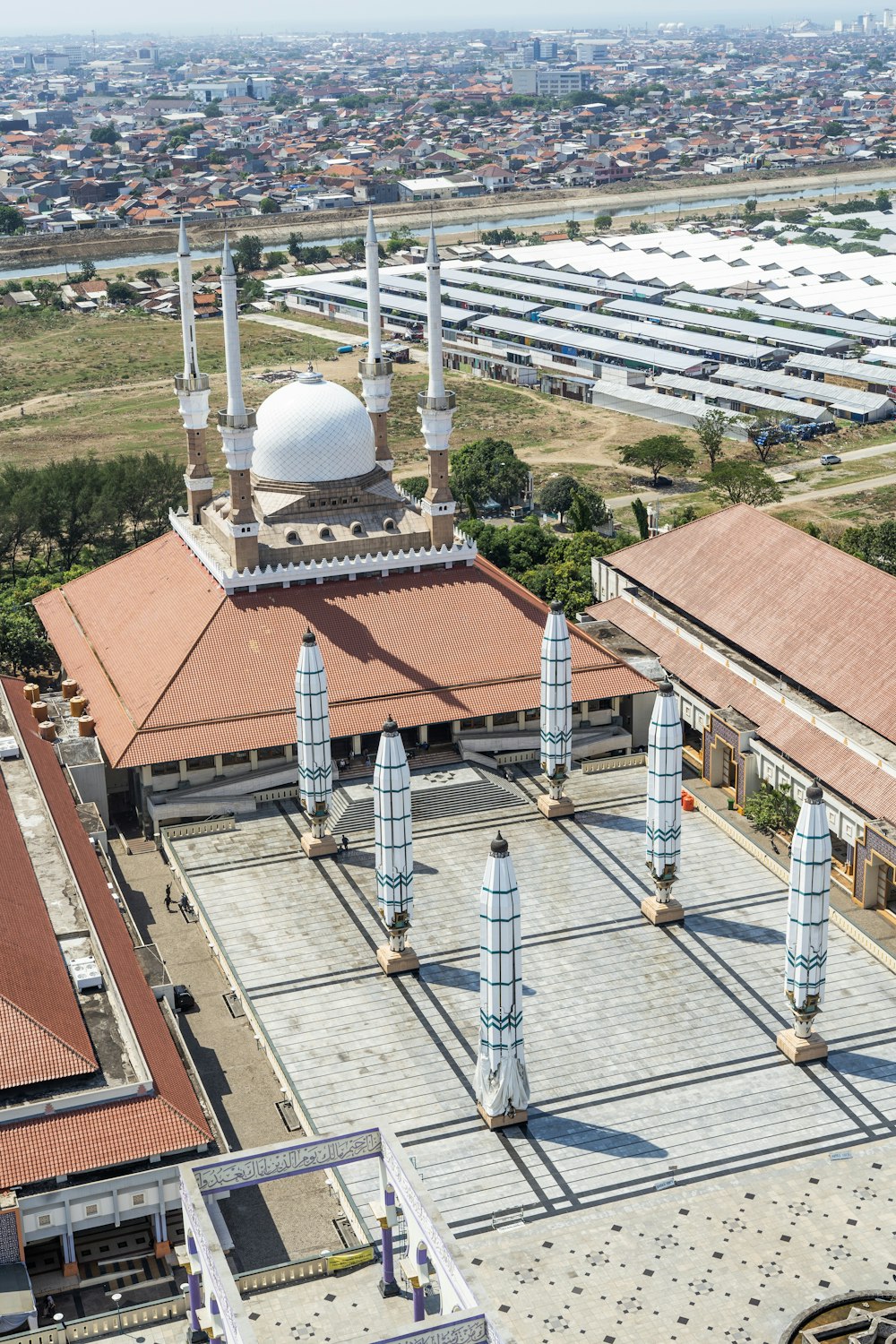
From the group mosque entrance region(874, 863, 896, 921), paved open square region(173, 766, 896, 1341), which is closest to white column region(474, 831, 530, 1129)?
paved open square region(173, 766, 896, 1341)

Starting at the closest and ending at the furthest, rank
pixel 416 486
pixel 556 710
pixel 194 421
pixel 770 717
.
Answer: pixel 556 710 < pixel 770 717 < pixel 194 421 < pixel 416 486

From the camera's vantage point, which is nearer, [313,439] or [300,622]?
[300,622]

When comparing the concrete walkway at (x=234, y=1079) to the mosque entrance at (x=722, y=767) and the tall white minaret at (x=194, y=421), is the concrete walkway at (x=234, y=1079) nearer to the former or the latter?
the tall white minaret at (x=194, y=421)

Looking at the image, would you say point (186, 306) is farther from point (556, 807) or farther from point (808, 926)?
point (808, 926)

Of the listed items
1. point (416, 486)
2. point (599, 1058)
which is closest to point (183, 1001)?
point (599, 1058)

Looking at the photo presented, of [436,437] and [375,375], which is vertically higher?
[375,375]

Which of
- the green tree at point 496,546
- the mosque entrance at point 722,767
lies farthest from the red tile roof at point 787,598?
the green tree at point 496,546
